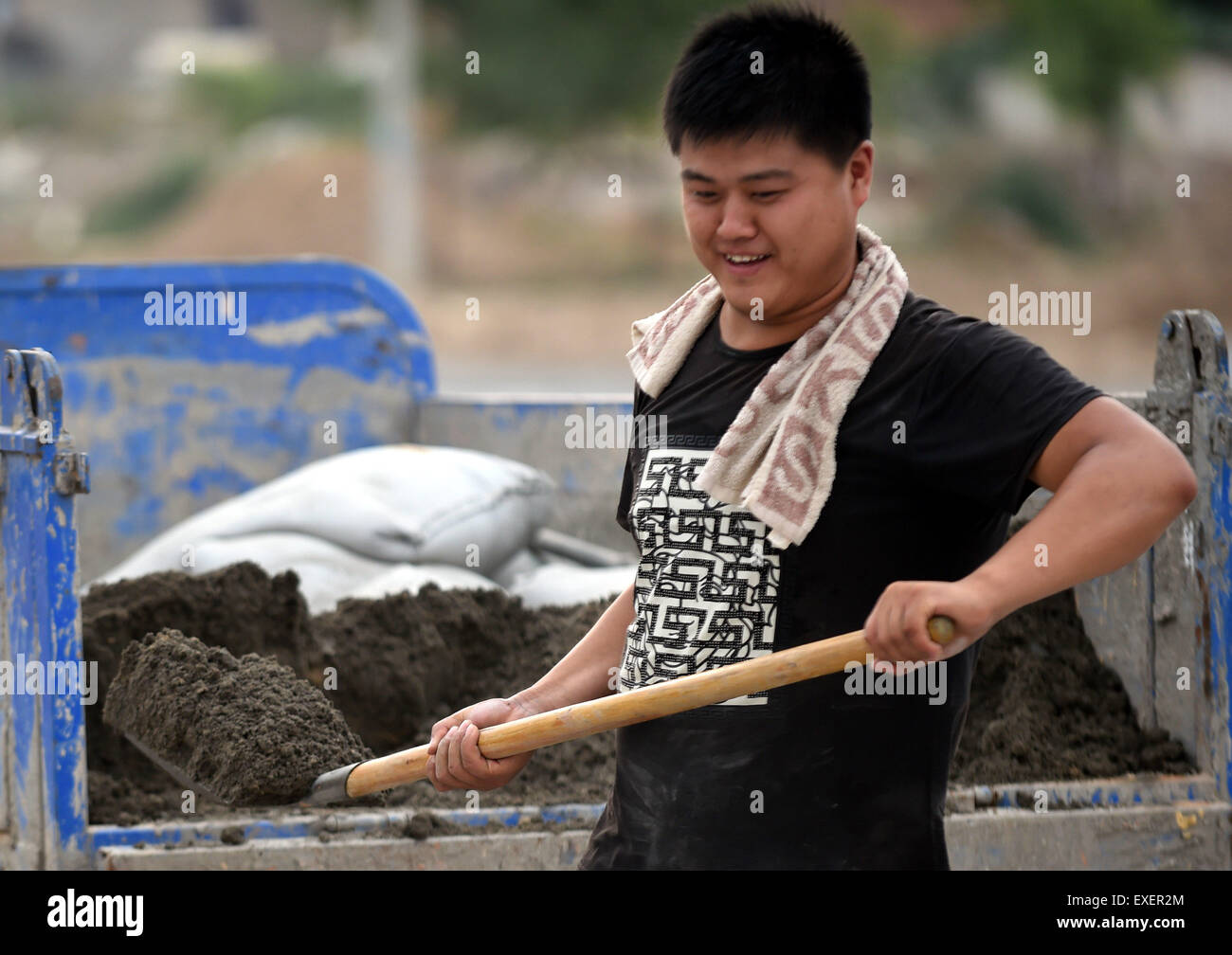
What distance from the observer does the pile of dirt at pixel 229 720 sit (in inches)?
82.4

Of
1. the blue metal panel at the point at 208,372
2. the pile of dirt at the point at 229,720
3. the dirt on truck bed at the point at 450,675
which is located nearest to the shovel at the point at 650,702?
the pile of dirt at the point at 229,720

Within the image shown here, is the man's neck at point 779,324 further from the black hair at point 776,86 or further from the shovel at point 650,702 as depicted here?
the shovel at point 650,702

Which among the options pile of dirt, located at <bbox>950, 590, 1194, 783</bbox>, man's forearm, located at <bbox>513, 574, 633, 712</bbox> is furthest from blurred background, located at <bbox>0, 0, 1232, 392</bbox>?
man's forearm, located at <bbox>513, 574, 633, 712</bbox>

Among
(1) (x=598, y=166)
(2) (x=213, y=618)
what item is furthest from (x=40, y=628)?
(1) (x=598, y=166)

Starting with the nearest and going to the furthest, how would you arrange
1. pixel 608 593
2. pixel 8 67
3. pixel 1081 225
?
1. pixel 608 593
2. pixel 1081 225
3. pixel 8 67

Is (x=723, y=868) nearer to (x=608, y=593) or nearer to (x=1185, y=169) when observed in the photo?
(x=608, y=593)

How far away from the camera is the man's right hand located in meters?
1.87

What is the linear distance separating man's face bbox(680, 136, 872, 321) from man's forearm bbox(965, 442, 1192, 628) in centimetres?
39

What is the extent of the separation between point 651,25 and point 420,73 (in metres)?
3.18

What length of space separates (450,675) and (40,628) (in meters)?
1.06

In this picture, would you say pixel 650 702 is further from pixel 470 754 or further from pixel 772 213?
pixel 772 213

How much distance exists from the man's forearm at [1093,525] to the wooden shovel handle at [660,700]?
8cm
